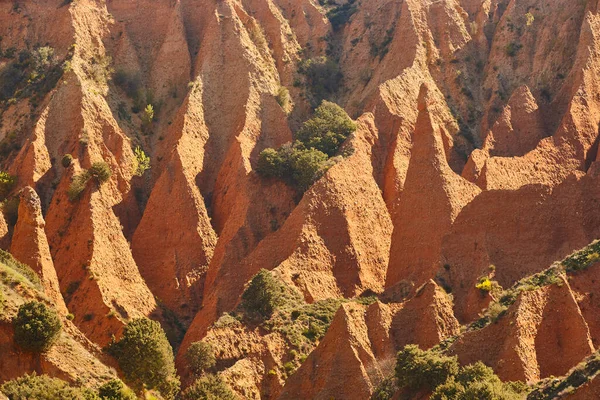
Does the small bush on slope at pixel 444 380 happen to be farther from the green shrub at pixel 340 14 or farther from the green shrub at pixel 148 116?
the green shrub at pixel 340 14

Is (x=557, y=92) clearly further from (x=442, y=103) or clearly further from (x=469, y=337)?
(x=469, y=337)

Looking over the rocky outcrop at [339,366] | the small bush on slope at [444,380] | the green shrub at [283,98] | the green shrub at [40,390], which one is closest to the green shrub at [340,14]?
the green shrub at [283,98]

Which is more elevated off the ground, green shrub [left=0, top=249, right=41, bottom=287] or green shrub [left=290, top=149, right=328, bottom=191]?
green shrub [left=290, top=149, right=328, bottom=191]

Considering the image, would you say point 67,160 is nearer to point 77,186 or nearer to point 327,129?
point 77,186

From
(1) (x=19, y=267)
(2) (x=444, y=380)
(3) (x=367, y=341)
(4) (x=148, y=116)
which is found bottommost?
(2) (x=444, y=380)

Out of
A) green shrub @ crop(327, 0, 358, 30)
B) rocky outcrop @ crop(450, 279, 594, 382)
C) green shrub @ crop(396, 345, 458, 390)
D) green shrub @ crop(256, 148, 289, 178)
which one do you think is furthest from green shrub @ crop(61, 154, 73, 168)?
rocky outcrop @ crop(450, 279, 594, 382)

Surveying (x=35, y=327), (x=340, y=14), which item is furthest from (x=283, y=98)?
(x=35, y=327)

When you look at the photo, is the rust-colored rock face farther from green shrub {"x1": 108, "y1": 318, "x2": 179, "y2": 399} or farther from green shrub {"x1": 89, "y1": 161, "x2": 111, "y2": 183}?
green shrub {"x1": 108, "y1": 318, "x2": 179, "y2": 399}
